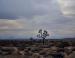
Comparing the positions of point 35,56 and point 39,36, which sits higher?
point 39,36

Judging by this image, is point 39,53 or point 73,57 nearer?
point 73,57

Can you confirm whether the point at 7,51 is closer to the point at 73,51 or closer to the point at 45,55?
the point at 45,55

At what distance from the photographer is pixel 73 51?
36.7 ft

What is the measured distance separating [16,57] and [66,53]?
2500 mm

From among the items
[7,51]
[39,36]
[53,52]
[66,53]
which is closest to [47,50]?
[53,52]

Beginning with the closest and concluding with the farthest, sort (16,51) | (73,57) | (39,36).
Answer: (73,57) < (16,51) < (39,36)

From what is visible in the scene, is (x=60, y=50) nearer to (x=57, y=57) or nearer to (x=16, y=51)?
(x=57, y=57)

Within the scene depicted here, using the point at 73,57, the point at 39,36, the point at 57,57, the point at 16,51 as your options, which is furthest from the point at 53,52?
the point at 39,36

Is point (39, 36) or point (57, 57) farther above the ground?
point (39, 36)

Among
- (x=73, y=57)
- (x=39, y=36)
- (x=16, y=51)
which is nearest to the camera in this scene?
(x=73, y=57)

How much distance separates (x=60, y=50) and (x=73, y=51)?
0.90m

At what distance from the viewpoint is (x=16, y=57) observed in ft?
36.9

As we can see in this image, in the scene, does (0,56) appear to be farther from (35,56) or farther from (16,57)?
(35,56)

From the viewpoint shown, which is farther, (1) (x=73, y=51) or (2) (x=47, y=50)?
(2) (x=47, y=50)
